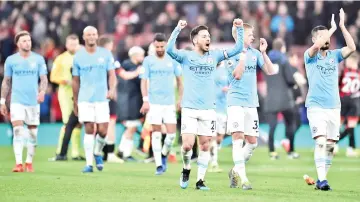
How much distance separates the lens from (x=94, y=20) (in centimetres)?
3228

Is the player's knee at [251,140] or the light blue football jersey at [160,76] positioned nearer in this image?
the player's knee at [251,140]

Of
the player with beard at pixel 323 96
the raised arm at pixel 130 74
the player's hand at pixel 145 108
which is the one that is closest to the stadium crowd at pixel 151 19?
the raised arm at pixel 130 74

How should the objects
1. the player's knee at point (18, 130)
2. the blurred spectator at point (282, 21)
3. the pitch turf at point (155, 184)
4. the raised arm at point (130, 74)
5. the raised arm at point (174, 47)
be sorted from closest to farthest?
the pitch turf at point (155, 184) < the raised arm at point (174, 47) < the player's knee at point (18, 130) < the raised arm at point (130, 74) < the blurred spectator at point (282, 21)

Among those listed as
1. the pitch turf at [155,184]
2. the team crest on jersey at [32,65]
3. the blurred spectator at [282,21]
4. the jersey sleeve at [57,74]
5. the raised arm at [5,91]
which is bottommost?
the pitch turf at [155,184]

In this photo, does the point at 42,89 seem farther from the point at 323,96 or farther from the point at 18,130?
the point at 323,96

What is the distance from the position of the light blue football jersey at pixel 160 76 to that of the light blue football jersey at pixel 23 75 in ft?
6.50

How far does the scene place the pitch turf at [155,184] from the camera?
13.2 meters

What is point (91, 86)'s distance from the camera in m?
17.7

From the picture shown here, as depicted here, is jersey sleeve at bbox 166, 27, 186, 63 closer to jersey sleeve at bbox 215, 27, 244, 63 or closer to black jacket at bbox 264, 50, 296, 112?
jersey sleeve at bbox 215, 27, 244, 63

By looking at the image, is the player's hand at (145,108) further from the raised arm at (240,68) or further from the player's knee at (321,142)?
the player's knee at (321,142)

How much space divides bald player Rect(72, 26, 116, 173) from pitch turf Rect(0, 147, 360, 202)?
2.82ft

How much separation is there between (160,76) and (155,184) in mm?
3987

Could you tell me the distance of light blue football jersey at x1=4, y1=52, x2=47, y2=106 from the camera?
18.2 m

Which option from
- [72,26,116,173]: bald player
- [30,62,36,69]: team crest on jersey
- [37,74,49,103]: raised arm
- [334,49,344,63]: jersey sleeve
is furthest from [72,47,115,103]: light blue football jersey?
[334,49,344,63]: jersey sleeve
